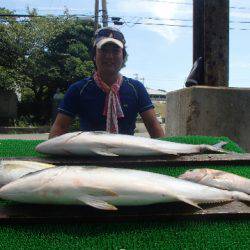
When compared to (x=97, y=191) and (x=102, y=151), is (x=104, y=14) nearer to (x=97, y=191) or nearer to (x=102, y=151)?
(x=102, y=151)

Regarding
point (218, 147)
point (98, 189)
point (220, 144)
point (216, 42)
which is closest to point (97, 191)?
point (98, 189)

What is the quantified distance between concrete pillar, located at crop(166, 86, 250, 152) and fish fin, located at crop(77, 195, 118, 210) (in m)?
3.52

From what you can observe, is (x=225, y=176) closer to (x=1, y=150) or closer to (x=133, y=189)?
(x=133, y=189)

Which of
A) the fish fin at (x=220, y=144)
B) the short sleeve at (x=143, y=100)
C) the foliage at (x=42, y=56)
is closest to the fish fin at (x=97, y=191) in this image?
the fish fin at (x=220, y=144)

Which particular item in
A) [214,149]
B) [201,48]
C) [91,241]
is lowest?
[91,241]

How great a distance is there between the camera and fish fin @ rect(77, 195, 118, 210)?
214 cm

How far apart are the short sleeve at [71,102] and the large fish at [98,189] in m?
1.89

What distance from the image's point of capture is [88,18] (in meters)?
30.7

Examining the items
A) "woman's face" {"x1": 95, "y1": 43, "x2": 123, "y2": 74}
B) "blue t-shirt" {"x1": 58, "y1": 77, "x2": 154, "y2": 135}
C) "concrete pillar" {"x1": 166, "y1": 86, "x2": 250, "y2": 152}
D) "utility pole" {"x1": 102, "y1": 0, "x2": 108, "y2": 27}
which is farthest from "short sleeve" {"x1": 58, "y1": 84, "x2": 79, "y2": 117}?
"utility pole" {"x1": 102, "y1": 0, "x2": 108, "y2": 27}

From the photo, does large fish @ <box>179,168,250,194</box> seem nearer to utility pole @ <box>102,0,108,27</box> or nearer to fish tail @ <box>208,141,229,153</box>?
fish tail @ <box>208,141,229,153</box>

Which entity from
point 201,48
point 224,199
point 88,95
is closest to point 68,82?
point 201,48

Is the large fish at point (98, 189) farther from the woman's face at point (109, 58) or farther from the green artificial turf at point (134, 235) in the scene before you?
the woman's face at point (109, 58)

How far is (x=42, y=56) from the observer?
29516 mm

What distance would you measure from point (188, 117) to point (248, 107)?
0.77 metres
